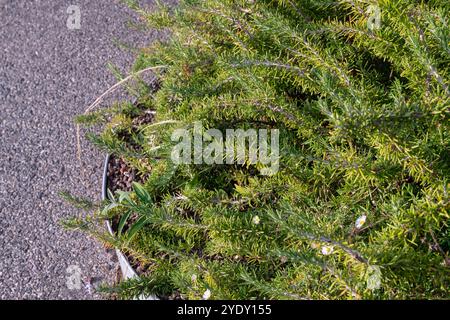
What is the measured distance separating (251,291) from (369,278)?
17.8 inches

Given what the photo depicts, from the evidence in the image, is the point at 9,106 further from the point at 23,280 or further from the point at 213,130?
the point at 213,130

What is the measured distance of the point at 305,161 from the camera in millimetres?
1700

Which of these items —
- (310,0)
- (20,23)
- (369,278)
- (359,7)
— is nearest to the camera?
(369,278)

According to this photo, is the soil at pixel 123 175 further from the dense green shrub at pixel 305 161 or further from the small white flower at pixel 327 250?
Answer: the small white flower at pixel 327 250

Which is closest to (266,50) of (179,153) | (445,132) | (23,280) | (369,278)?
(179,153)

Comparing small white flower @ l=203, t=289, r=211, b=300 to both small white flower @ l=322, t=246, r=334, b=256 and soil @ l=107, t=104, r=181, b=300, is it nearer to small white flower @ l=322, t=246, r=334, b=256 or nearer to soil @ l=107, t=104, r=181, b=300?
small white flower @ l=322, t=246, r=334, b=256

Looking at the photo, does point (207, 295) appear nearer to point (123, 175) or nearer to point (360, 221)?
point (360, 221)

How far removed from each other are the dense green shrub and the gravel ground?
56cm

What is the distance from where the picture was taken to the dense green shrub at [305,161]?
1.36m

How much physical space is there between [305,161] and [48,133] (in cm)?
170

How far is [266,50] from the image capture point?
6.35 feet

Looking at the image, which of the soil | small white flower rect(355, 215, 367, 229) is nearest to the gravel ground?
the soil

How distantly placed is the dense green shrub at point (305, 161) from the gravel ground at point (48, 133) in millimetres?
563

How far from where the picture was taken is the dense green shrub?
53.7 inches
